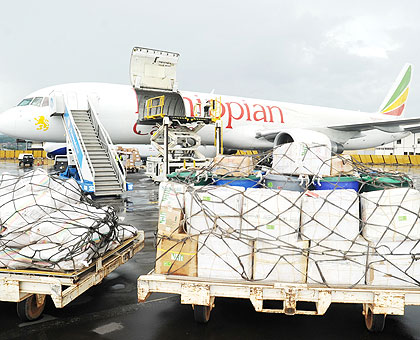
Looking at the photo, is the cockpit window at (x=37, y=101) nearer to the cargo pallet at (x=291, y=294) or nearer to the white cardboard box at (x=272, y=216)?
the cargo pallet at (x=291, y=294)

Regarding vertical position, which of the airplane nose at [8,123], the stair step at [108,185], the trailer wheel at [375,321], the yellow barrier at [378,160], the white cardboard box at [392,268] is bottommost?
the trailer wheel at [375,321]

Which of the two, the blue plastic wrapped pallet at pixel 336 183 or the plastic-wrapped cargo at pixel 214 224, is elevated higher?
the blue plastic wrapped pallet at pixel 336 183

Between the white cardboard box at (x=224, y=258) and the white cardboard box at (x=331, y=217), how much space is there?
666 mm

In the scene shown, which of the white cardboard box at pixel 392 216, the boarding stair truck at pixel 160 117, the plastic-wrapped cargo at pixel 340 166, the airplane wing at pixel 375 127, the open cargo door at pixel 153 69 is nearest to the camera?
the white cardboard box at pixel 392 216

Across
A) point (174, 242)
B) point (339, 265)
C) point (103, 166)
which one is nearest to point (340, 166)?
point (339, 265)

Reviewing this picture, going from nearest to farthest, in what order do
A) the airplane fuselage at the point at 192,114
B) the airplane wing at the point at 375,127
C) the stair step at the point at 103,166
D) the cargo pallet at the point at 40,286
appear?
1. the cargo pallet at the point at 40,286
2. the stair step at the point at 103,166
3. the airplane fuselage at the point at 192,114
4. the airplane wing at the point at 375,127

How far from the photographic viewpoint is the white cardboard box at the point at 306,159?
16.6ft

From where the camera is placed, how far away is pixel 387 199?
3.78m

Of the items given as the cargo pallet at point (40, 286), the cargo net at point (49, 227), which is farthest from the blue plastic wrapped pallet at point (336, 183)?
the cargo pallet at point (40, 286)

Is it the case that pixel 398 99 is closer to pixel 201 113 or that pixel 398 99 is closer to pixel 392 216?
pixel 201 113

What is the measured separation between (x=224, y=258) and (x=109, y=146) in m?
10.2

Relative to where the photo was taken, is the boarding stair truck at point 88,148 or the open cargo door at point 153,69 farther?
the open cargo door at point 153,69

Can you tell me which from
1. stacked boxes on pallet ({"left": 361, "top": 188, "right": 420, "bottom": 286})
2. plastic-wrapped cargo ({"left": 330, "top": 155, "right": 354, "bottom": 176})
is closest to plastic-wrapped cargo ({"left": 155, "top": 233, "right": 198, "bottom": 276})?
stacked boxes on pallet ({"left": 361, "top": 188, "right": 420, "bottom": 286})

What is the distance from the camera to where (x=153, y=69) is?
54.2 feet
